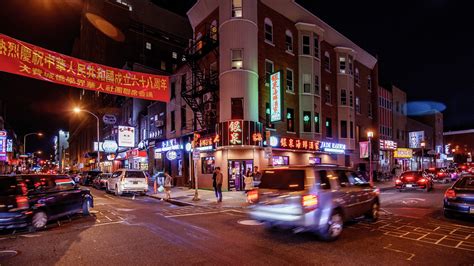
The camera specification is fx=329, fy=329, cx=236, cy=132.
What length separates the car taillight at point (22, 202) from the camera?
9469mm

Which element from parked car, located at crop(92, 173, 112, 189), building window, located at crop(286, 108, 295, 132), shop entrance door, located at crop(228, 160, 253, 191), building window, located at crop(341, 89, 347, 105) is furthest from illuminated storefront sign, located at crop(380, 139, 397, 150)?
parked car, located at crop(92, 173, 112, 189)

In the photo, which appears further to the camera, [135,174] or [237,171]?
[237,171]

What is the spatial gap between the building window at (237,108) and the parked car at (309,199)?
14.0 meters

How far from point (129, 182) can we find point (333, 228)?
16784mm

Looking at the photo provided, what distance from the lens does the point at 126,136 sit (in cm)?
3862

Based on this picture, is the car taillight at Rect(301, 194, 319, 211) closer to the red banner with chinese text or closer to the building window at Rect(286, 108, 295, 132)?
the red banner with chinese text

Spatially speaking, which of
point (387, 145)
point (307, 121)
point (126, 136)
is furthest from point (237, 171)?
point (387, 145)

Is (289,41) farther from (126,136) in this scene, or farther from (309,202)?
(309,202)

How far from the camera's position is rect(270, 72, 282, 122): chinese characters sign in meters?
23.7

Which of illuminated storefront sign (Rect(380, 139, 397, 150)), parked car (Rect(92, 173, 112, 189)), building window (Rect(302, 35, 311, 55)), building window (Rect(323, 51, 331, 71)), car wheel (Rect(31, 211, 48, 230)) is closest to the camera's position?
car wheel (Rect(31, 211, 48, 230))

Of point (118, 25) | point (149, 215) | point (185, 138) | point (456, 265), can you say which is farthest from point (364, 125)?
point (118, 25)

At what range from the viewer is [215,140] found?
76.3ft

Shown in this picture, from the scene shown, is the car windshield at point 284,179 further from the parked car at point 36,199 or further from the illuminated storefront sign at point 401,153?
the illuminated storefront sign at point 401,153

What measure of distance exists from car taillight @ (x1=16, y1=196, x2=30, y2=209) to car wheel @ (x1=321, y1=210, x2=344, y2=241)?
843cm
